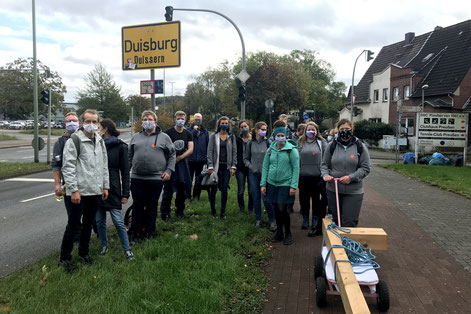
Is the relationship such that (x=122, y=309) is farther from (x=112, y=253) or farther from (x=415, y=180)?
(x=415, y=180)

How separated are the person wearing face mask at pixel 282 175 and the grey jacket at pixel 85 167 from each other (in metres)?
2.44

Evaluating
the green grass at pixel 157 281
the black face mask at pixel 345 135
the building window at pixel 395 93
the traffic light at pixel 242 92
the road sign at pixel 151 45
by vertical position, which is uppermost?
the building window at pixel 395 93

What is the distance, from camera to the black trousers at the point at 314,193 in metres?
6.63

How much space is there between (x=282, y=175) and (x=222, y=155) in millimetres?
1741

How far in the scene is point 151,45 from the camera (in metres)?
11.4

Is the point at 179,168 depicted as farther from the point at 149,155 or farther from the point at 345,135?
the point at 345,135

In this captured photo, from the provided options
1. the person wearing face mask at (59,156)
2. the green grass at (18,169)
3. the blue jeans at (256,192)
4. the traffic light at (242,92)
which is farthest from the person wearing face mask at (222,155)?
the green grass at (18,169)

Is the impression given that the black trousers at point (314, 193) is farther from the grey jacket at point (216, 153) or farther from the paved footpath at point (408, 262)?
the grey jacket at point (216, 153)

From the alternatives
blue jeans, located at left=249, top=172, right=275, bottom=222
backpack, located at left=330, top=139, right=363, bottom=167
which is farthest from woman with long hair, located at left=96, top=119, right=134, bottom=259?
backpack, located at left=330, top=139, right=363, bottom=167

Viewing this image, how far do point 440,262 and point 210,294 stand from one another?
3170mm

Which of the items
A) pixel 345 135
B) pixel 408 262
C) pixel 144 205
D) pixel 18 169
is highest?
pixel 345 135

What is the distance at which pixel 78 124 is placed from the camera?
5184 mm

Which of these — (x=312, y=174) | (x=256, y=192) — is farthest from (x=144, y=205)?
(x=312, y=174)

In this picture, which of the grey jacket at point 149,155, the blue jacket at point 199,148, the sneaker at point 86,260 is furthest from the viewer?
the blue jacket at point 199,148
